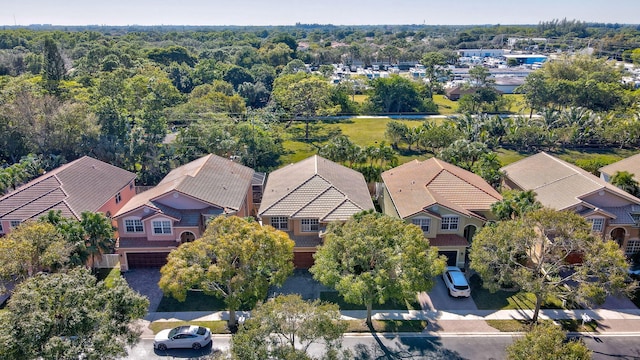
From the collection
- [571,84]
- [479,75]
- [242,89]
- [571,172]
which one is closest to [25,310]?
[571,172]

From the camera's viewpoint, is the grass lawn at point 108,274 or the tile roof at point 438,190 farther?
the tile roof at point 438,190

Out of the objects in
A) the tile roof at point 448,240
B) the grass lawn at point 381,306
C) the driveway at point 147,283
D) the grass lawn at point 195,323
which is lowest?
the grass lawn at point 381,306

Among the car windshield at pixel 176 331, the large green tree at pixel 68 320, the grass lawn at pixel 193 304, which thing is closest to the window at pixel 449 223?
the grass lawn at pixel 193 304

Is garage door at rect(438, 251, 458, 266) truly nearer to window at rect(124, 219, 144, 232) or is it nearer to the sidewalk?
the sidewalk

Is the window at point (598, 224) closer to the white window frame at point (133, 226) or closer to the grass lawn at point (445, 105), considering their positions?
the white window frame at point (133, 226)

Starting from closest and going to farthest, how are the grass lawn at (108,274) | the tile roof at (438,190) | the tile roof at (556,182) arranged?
1. the grass lawn at (108,274)
2. the tile roof at (438,190)
3. the tile roof at (556,182)

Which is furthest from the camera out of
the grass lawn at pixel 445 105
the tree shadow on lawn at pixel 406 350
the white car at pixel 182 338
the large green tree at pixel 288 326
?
the grass lawn at pixel 445 105

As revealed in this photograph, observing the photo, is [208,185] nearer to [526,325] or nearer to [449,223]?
[449,223]
